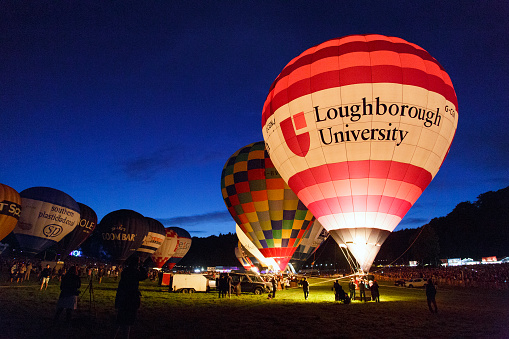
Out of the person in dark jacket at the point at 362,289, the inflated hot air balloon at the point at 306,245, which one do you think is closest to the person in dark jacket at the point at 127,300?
the person in dark jacket at the point at 362,289

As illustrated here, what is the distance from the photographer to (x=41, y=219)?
85.9ft

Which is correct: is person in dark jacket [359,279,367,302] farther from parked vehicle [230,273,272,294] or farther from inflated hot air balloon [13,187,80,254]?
inflated hot air balloon [13,187,80,254]

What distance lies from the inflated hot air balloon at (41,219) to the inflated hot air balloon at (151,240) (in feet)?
36.9

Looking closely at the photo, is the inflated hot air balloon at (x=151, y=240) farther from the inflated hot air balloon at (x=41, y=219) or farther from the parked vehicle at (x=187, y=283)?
the parked vehicle at (x=187, y=283)

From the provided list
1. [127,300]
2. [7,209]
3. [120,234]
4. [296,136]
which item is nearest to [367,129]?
[296,136]

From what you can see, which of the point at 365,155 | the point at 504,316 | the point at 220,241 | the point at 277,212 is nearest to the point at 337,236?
the point at 365,155

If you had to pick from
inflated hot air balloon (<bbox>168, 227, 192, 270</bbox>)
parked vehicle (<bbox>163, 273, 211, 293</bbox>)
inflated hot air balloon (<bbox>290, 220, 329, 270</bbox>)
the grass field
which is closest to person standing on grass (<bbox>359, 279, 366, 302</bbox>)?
the grass field

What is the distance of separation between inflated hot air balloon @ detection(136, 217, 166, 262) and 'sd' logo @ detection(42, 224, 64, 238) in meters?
11.3

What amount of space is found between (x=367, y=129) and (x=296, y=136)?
282 cm

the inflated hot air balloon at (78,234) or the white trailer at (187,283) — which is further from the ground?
the inflated hot air balloon at (78,234)

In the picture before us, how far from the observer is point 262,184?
20875 millimetres

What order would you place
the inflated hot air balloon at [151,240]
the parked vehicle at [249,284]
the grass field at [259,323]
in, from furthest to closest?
1. the inflated hot air balloon at [151,240]
2. the parked vehicle at [249,284]
3. the grass field at [259,323]

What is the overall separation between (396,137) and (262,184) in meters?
10.1

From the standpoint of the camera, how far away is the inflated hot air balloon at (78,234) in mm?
32125
